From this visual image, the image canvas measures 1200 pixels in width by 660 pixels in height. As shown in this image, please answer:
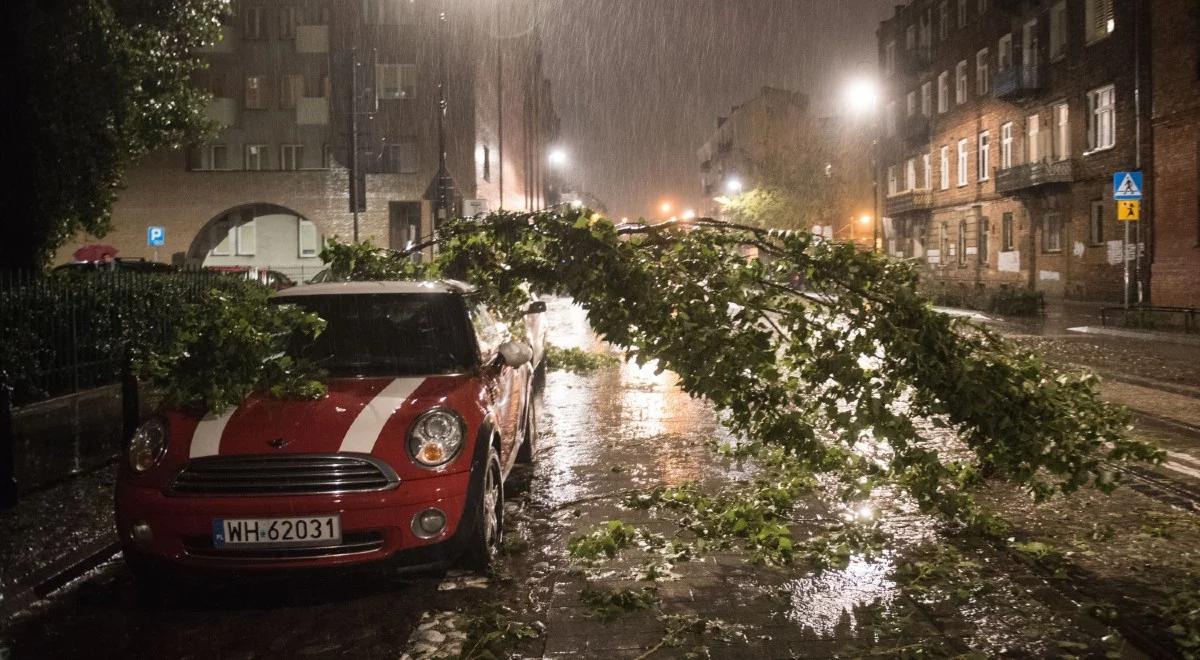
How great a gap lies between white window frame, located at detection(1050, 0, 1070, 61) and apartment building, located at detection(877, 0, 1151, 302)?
0.15 feet

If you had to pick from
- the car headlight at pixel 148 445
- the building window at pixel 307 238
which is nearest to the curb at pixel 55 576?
the car headlight at pixel 148 445

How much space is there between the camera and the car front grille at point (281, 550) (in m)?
4.84

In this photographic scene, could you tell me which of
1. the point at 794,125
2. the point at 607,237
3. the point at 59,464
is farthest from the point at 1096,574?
the point at 794,125

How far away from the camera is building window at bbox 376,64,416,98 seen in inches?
1642

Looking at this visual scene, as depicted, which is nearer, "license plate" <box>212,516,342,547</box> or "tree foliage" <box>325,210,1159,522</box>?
"license plate" <box>212,516,342,547</box>

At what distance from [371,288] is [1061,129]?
33.9m

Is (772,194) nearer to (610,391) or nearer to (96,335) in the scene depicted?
(610,391)

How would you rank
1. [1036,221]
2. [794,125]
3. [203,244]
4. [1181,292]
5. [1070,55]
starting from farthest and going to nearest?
[794,125]
[203,244]
[1036,221]
[1070,55]
[1181,292]

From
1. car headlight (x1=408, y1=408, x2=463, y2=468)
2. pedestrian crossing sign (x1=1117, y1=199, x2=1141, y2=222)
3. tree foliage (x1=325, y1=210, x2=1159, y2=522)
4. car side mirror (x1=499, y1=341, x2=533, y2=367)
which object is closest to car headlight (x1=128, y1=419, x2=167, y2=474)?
car headlight (x1=408, y1=408, x2=463, y2=468)

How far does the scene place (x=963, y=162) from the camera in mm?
43469

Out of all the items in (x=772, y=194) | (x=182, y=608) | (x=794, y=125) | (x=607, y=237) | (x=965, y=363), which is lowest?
(x=182, y=608)

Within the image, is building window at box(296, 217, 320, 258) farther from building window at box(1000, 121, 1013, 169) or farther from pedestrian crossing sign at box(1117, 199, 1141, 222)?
pedestrian crossing sign at box(1117, 199, 1141, 222)

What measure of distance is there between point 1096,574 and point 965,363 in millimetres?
1307

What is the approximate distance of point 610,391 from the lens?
14.2 metres
